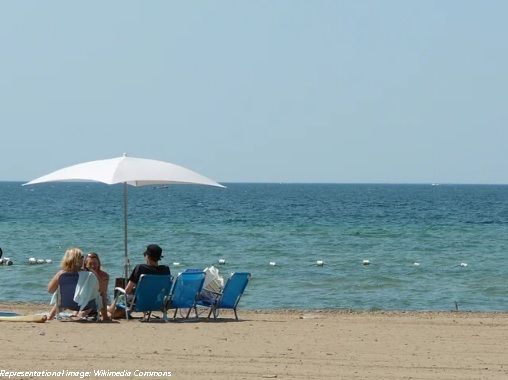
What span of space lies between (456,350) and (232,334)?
240 cm

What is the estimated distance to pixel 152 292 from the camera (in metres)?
11.6

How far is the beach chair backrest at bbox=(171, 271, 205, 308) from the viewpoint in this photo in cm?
1188

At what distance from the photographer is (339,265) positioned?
23.9 meters

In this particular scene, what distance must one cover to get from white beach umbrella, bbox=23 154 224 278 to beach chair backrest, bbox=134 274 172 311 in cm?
118

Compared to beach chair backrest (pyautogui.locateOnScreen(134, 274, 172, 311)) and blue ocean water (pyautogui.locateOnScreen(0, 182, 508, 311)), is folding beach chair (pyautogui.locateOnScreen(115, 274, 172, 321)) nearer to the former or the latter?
beach chair backrest (pyautogui.locateOnScreen(134, 274, 172, 311))

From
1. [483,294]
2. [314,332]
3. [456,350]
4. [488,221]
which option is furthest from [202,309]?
[488,221]

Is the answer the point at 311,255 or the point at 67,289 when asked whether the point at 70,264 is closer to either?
the point at 67,289

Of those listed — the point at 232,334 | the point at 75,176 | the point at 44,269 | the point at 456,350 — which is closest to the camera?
the point at 456,350

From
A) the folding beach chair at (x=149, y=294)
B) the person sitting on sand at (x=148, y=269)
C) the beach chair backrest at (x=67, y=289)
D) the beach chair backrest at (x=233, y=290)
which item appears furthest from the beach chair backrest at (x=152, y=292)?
the beach chair backrest at (x=233, y=290)

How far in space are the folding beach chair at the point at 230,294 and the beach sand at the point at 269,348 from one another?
0.21m

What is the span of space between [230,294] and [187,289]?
714mm

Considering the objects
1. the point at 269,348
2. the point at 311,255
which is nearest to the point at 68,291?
the point at 269,348

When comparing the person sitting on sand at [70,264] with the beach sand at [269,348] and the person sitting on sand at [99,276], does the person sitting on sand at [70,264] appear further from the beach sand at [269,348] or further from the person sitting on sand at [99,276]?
the beach sand at [269,348]

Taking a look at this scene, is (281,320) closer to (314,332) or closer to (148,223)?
(314,332)
